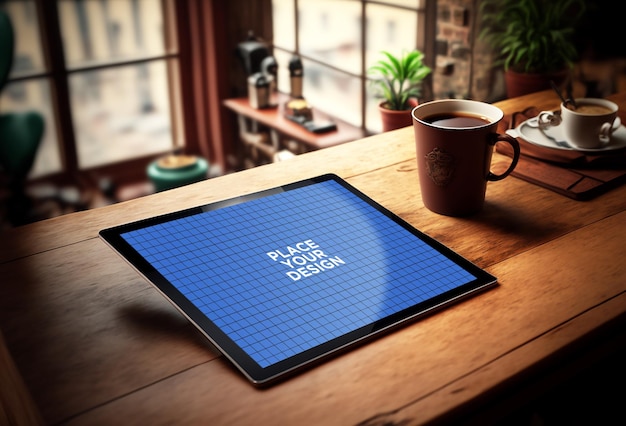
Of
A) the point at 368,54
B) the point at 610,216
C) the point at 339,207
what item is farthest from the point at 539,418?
the point at 368,54

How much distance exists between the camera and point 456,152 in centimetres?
101

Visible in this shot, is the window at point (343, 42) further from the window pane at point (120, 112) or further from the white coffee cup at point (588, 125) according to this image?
the white coffee cup at point (588, 125)

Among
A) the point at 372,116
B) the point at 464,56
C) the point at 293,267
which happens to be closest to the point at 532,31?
the point at 464,56

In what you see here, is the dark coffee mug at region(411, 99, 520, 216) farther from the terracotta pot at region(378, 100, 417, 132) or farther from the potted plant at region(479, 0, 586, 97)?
the potted plant at region(479, 0, 586, 97)

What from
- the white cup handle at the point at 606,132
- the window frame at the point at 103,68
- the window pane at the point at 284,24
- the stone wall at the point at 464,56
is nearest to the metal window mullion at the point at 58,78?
the window frame at the point at 103,68

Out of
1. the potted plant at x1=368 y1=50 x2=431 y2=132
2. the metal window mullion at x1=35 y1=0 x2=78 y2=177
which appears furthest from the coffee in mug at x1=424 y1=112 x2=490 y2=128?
the metal window mullion at x1=35 y1=0 x2=78 y2=177

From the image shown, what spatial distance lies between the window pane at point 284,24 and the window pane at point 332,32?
0.21 ft

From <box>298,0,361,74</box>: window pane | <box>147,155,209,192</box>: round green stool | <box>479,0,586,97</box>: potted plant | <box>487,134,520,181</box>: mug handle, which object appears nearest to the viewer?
<box>487,134,520,181</box>: mug handle

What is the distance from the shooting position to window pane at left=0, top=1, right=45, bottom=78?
10.8 ft

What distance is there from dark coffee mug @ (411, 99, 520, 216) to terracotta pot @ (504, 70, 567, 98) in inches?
32.1

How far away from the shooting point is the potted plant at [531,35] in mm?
2248

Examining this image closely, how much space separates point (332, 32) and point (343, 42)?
0.09 m

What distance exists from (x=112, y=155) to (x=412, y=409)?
3.34 meters

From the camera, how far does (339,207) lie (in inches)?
42.3
